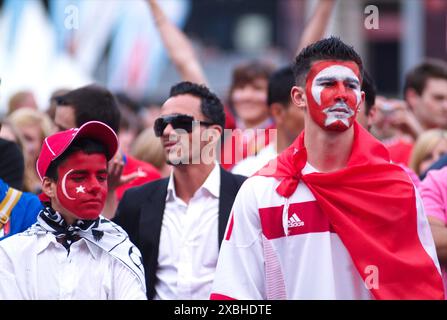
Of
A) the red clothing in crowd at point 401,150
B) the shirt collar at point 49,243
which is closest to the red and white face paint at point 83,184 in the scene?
the shirt collar at point 49,243

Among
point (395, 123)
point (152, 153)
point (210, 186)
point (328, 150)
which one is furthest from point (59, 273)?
point (395, 123)

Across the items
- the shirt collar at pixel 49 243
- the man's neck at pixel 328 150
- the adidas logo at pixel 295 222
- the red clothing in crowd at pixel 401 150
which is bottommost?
the shirt collar at pixel 49 243

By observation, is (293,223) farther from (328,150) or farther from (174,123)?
(174,123)

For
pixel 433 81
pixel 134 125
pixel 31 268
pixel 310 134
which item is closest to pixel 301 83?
pixel 310 134

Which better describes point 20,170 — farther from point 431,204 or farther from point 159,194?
point 431,204

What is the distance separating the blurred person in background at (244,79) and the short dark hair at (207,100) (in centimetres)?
124

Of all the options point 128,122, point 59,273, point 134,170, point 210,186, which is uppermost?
point 128,122

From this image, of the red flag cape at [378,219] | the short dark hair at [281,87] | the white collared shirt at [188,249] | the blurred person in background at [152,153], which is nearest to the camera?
the red flag cape at [378,219]

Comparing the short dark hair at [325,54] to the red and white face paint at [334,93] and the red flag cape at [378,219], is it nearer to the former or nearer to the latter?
the red and white face paint at [334,93]

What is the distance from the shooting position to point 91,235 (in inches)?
185

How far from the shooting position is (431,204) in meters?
5.73

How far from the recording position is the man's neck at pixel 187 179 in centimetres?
604

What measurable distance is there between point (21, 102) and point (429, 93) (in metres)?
3.80

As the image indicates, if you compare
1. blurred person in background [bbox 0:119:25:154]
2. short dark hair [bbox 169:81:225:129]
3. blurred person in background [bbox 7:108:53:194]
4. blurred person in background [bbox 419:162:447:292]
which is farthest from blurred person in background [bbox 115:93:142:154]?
blurred person in background [bbox 419:162:447:292]
